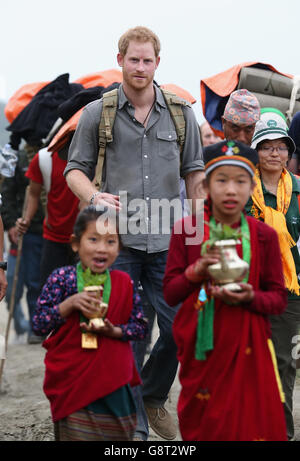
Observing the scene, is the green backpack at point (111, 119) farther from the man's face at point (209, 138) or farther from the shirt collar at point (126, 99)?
the man's face at point (209, 138)

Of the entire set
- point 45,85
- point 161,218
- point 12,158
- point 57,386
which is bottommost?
point 57,386

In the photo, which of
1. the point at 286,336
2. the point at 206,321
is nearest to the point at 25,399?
the point at 286,336

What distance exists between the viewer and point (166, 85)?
6723 millimetres

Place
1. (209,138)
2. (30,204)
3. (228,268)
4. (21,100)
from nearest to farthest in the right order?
(228,268), (30,204), (21,100), (209,138)

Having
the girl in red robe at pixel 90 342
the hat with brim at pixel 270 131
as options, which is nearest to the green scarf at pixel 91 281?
the girl in red robe at pixel 90 342

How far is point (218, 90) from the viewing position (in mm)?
6254

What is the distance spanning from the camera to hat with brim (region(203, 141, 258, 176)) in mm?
3980

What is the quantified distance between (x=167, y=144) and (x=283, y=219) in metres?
0.84

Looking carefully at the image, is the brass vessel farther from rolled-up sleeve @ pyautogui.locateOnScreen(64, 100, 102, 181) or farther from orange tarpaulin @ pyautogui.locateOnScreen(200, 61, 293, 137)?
orange tarpaulin @ pyautogui.locateOnScreen(200, 61, 293, 137)

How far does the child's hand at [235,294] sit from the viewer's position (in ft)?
12.2

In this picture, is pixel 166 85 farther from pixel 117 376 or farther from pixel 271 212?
pixel 117 376

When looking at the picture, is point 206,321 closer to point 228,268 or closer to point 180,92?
point 228,268

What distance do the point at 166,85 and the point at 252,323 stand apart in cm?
327
